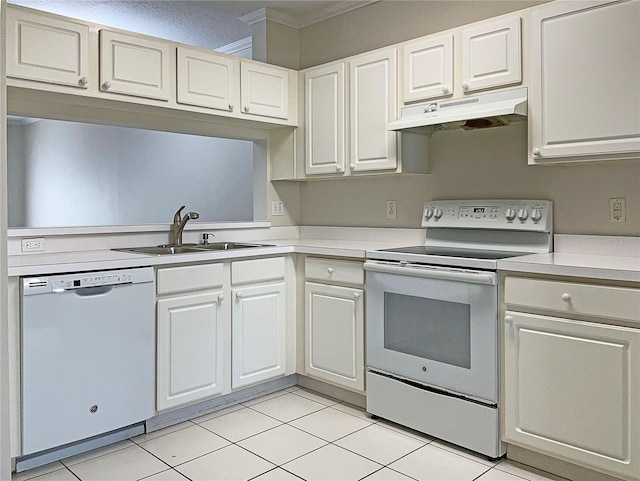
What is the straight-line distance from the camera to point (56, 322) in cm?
228

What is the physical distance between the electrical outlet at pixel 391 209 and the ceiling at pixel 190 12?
1.32m

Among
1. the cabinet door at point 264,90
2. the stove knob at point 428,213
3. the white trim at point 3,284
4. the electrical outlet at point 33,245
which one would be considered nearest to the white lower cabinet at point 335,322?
the stove knob at point 428,213

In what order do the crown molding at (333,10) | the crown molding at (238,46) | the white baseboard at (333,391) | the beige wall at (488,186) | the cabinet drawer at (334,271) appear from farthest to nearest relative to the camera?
the crown molding at (238,46), the crown molding at (333,10), the white baseboard at (333,391), the cabinet drawer at (334,271), the beige wall at (488,186)

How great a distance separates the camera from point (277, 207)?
12.9 ft

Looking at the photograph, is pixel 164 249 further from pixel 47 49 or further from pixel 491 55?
pixel 491 55

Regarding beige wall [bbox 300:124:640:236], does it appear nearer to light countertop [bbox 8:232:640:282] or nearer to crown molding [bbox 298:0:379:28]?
light countertop [bbox 8:232:640:282]

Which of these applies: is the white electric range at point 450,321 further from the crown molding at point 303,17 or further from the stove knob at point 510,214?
the crown molding at point 303,17

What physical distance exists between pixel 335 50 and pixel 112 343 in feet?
8.04

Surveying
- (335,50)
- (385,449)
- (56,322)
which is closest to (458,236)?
(385,449)

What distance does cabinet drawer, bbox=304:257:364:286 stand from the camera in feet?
9.67

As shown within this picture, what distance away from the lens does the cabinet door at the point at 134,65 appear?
270 cm

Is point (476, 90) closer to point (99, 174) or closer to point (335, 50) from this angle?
point (335, 50)

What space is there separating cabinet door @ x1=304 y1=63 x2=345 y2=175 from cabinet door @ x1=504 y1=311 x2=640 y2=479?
159 centimetres

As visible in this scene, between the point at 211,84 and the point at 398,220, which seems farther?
the point at 398,220
